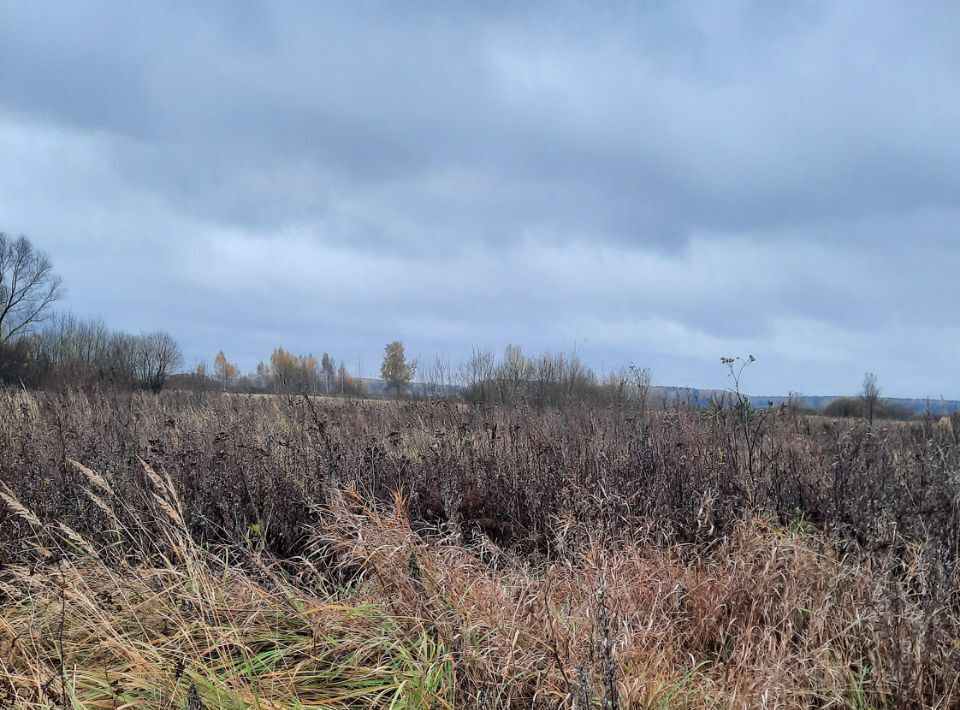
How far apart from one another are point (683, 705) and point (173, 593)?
2.47 m

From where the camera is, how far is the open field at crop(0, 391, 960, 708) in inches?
102

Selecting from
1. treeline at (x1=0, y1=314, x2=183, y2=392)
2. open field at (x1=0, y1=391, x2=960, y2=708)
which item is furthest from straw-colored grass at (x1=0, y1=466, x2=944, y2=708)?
treeline at (x1=0, y1=314, x2=183, y2=392)

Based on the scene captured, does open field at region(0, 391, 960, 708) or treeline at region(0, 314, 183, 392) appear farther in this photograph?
treeline at region(0, 314, 183, 392)

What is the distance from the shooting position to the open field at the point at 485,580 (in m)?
2.60

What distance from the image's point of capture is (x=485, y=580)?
133 inches

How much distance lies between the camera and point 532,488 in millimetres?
5211

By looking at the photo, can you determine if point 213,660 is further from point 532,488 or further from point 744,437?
point 744,437

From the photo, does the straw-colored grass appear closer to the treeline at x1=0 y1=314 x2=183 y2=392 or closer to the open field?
the open field

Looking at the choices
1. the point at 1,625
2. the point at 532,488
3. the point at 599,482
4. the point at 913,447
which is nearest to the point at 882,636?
the point at 599,482

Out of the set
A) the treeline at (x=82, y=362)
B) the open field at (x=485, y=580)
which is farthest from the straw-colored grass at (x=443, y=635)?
the treeline at (x=82, y=362)

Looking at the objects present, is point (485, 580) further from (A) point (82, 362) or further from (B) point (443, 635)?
(A) point (82, 362)

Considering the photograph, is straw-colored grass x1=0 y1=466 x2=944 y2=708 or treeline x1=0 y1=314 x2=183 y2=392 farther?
treeline x1=0 y1=314 x2=183 y2=392

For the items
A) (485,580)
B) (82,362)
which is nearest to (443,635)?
(485,580)

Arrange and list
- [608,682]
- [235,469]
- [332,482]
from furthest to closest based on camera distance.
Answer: [235,469] → [332,482] → [608,682]
